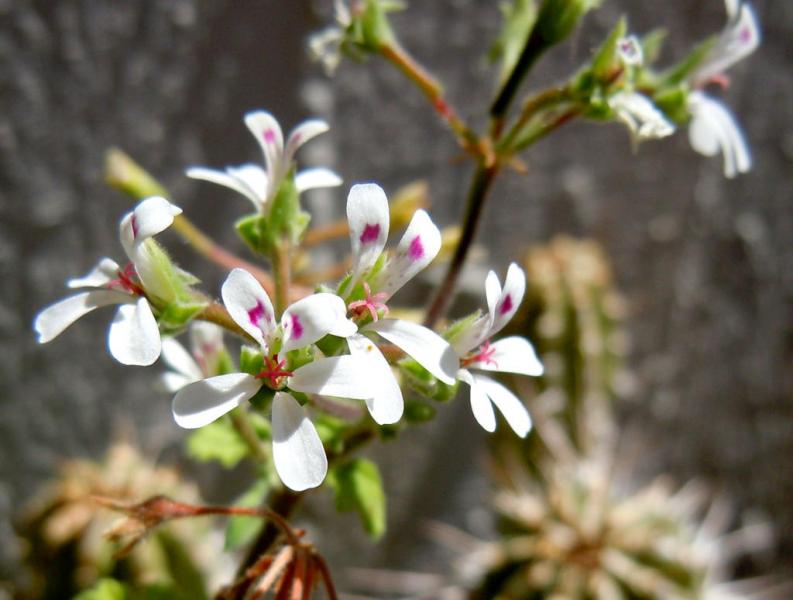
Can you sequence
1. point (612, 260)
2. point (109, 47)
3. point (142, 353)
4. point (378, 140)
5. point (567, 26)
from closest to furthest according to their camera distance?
1. point (142, 353)
2. point (567, 26)
3. point (109, 47)
4. point (378, 140)
5. point (612, 260)

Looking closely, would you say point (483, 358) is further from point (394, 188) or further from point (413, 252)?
point (394, 188)

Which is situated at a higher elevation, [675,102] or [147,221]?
[147,221]

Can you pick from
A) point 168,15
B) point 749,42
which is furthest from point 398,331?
point 168,15

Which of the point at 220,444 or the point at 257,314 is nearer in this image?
the point at 257,314

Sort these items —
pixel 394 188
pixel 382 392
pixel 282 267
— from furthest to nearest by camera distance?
pixel 394 188, pixel 282 267, pixel 382 392

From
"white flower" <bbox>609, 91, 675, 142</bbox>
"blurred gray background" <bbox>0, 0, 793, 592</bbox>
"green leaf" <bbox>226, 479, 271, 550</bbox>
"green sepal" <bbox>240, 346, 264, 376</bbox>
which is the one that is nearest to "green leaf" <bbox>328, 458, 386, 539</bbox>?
"green leaf" <bbox>226, 479, 271, 550</bbox>

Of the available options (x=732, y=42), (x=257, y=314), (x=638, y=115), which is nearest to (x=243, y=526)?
(x=257, y=314)

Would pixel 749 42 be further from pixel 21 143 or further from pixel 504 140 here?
pixel 21 143

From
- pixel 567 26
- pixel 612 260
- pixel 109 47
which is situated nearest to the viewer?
pixel 567 26
